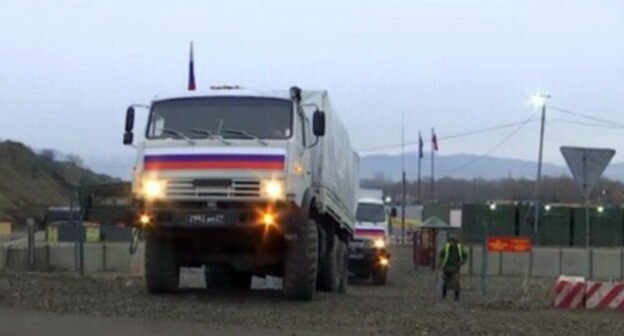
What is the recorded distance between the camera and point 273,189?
1520 cm

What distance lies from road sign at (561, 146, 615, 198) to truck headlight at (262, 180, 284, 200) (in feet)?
19.0

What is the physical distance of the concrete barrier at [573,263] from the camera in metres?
38.8

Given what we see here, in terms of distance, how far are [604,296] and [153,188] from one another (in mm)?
8111

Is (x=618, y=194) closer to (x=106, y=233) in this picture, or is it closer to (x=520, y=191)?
(x=520, y=191)

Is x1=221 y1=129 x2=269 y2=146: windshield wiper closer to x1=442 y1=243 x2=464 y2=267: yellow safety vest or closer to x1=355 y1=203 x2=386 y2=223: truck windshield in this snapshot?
x1=442 y1=243 x2=464 y2=267: yellow safety vest

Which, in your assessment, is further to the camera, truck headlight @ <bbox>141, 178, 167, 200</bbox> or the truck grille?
truck headlight @ <bbox>141, 178, 167, 200</bbox>

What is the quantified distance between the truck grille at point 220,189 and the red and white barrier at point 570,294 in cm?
656

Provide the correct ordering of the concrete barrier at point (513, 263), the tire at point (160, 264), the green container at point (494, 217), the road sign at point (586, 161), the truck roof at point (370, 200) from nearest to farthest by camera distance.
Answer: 1. the tire at point (160, 264)
2. the road sign at point (586, 161)
3. the truck roof at point (370, 200)
4. the concrete barrier at point (513, 263)
5. the green container at point (494, 217)

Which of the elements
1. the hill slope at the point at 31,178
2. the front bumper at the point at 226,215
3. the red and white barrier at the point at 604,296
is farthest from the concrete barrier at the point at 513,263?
the hill slope at the point at 31,178

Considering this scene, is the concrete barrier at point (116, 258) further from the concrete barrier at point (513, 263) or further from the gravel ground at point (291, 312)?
the gravel ground at point (291, 312)

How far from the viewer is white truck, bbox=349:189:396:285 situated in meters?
31.2

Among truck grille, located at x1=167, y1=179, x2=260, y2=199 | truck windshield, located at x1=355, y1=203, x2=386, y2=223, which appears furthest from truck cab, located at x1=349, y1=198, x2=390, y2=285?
truck grille, located at x1=167, y1=179, x2=260, y2=199

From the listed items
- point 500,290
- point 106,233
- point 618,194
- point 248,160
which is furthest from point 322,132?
point 618,194

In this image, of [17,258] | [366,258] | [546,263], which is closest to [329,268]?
[366,258]
